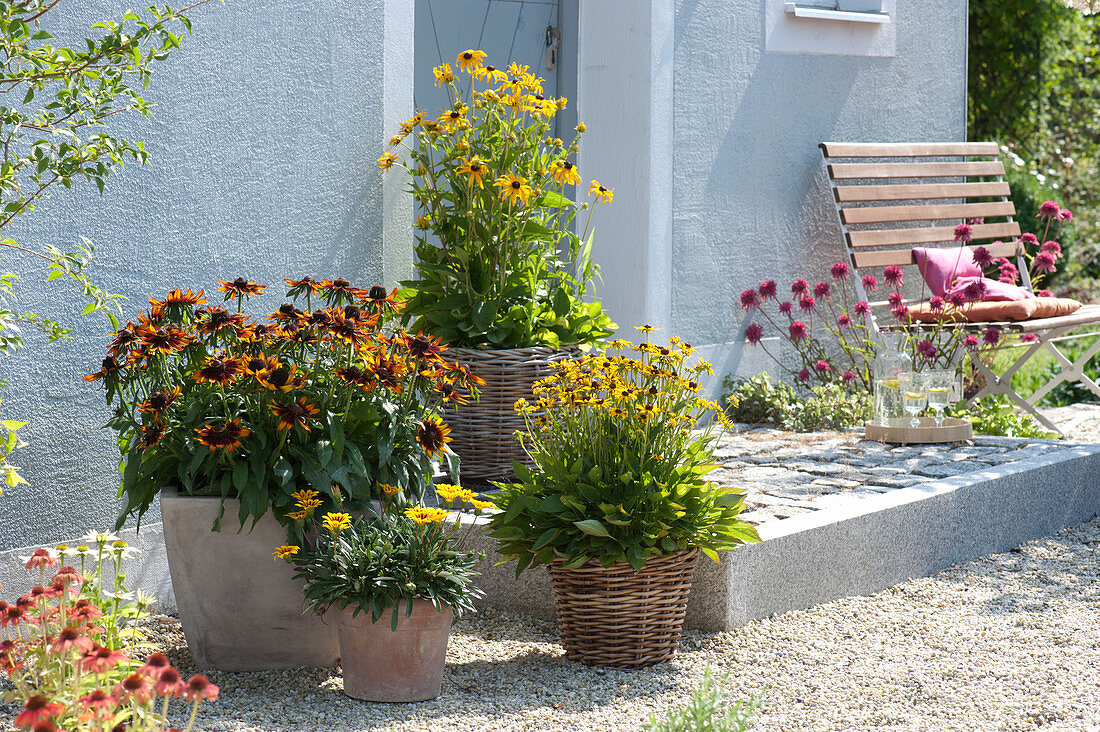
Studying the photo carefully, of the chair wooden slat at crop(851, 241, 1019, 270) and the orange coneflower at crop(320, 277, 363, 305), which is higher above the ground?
the chair wooden slat at crop(851, 241, 1019, 270)

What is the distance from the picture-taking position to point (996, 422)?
5.38 m

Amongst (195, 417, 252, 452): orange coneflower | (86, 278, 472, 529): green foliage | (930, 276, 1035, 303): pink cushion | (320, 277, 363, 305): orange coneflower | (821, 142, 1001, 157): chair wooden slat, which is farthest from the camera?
(821, 142, 1001, 157): chair wooden slat

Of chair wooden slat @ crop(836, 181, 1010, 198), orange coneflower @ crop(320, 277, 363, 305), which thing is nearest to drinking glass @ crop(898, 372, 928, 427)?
chair wooden slat @ crop(836, 181, 1010, 198)

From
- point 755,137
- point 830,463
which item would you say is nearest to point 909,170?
point 755,137

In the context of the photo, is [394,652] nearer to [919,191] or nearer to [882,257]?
[882,257]

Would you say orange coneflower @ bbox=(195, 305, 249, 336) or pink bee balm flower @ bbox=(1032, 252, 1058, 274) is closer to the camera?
orange coneflower @ bbox=(195, 305, 249, 336)

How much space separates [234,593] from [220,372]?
1.83 ft

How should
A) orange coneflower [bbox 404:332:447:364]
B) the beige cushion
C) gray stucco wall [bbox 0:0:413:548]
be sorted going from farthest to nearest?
the beige cushion < gray stucco wall [bbox 0:0:413:548] < orange coneflower [bbox 404:332:447:364]

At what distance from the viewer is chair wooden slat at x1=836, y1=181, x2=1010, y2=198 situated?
19.3 feet

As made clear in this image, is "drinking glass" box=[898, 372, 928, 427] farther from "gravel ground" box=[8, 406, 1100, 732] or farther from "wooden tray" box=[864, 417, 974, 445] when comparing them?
"gravel ground" box=[8, 406, 1100, 732]

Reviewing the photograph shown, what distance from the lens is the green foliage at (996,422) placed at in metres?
5.36

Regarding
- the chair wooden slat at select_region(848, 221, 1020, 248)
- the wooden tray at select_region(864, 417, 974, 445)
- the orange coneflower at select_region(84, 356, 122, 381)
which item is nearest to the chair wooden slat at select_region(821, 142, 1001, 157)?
the chair wooden slat at select_region(848, 221, 1020, 248)

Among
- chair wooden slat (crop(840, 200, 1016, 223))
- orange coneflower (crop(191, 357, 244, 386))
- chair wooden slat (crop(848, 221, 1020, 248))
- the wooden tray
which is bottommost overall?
the wooden tray

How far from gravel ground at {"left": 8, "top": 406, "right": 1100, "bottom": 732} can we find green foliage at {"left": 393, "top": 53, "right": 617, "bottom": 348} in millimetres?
956
